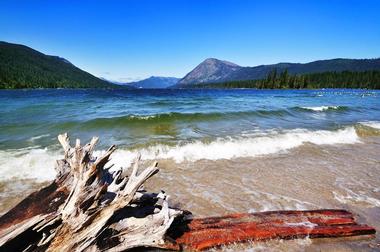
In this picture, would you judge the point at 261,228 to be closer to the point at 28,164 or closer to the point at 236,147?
the point at 236,147

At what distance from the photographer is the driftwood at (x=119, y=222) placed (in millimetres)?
3479

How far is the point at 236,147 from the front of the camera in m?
10.8

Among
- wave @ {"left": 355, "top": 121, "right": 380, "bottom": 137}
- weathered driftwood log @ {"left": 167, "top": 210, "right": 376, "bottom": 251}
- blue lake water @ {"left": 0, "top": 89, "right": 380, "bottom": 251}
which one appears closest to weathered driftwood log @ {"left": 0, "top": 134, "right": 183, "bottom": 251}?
weathered driftwood log @ {"left": 167, "top": 210, "right": 376, "bottom": 251}

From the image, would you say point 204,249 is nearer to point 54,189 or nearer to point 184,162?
point 54,189

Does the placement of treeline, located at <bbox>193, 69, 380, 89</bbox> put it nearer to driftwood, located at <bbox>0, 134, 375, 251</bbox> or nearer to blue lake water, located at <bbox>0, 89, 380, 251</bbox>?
blue lake water, located at <bbox>0, 89, 380, 251</bbox>

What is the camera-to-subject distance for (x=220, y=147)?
1074 cm

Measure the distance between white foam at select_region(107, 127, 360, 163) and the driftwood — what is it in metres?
4.66

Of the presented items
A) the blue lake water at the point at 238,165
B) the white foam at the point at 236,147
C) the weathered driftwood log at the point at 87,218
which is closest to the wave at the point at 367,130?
the blue lake water at the point at 238,165

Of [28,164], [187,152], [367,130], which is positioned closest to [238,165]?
[187,152]

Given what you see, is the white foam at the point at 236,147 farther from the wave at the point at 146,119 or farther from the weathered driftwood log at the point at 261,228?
the wave at the point at 146,119

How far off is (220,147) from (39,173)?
246 inches

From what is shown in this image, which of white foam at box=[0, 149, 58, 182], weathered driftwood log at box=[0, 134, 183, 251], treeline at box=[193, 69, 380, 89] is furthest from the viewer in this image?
treeline at box=[193, 69, 380, 89]

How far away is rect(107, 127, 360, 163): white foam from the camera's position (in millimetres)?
9688

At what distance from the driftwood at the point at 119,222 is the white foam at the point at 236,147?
466 centimetres
